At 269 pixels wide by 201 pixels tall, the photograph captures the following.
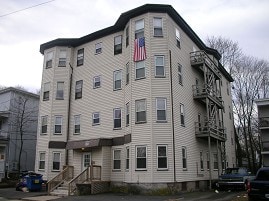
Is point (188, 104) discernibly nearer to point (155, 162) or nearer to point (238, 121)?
point (155, 162)

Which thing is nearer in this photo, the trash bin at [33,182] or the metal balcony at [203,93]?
the trash bin at [33,182]

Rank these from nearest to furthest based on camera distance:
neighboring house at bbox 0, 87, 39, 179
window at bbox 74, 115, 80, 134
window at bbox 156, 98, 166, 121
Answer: window at bbox 156, 98, 166, 121, window at bbox 74, 115, 80, 134, neighboring house at bbox 0, 87, 39, 179

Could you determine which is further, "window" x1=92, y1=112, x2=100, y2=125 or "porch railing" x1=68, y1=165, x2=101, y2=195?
"window" x1=92, y1=112, x2=100, y2=125

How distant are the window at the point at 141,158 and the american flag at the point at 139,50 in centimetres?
692

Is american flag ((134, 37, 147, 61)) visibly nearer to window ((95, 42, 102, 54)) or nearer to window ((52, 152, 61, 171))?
window ((95, 42, 102, 54))

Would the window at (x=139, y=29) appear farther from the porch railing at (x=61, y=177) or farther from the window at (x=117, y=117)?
the porch railing at (x=61, y=177)

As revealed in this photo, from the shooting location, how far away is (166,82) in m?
23.7

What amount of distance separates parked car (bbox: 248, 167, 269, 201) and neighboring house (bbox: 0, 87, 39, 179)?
2915 cm

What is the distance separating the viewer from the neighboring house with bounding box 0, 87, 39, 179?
36969 mm

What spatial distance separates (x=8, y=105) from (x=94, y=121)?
16.8 meters

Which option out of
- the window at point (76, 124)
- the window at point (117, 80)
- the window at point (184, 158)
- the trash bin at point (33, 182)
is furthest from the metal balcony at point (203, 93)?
the trash bin at point (33, 182)

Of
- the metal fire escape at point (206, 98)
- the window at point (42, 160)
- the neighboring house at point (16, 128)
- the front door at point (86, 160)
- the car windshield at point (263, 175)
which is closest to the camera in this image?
the car windshield at point (263, 175)

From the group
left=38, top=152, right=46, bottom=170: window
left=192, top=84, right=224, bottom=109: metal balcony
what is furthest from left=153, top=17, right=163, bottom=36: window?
left=38, top=152, right=46, bottom=170: window

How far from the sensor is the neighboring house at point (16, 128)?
3697 cm
